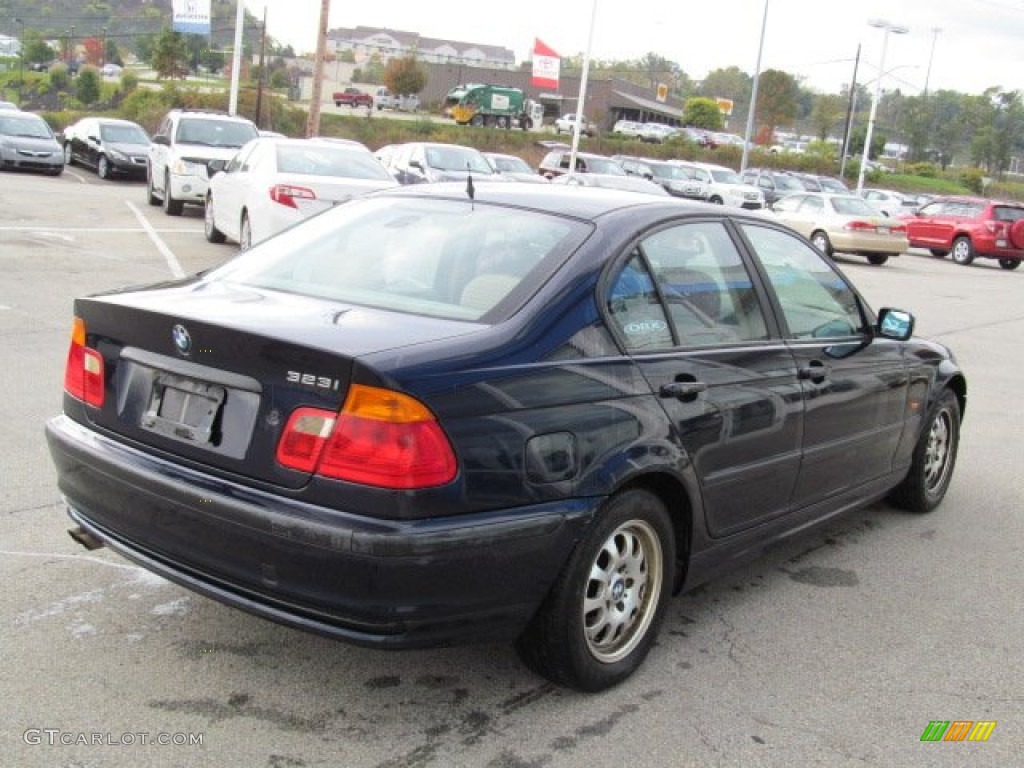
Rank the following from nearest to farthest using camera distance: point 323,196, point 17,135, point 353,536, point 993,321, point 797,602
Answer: point 353,536 → point 797,602 → point 323,196 → point 993,321 → point 17,135

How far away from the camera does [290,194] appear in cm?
1217

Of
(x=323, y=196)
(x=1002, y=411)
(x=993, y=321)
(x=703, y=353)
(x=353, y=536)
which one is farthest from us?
(x=993, y=321)

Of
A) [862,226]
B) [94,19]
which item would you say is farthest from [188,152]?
[94,19]

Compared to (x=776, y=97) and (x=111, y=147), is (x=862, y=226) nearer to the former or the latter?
(x=111, y=147)

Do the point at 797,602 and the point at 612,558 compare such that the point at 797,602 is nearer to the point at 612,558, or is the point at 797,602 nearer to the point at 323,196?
the point at 612,558

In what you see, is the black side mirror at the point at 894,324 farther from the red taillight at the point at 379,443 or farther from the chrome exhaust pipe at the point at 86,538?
the chrome exhaust pipe at the point at 86,538

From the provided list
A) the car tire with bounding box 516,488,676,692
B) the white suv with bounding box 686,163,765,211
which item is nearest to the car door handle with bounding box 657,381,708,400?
the car tire with bounding box 516,488,676,692

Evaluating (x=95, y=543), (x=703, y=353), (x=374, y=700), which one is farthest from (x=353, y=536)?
(x=703, y=353)

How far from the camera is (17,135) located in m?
26.0

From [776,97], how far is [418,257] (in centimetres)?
8436

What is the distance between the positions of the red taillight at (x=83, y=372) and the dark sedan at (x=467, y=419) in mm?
14

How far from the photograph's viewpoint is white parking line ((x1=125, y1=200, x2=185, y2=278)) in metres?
12.4

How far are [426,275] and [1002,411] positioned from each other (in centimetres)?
679

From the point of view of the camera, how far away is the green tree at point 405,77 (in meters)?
83.3
